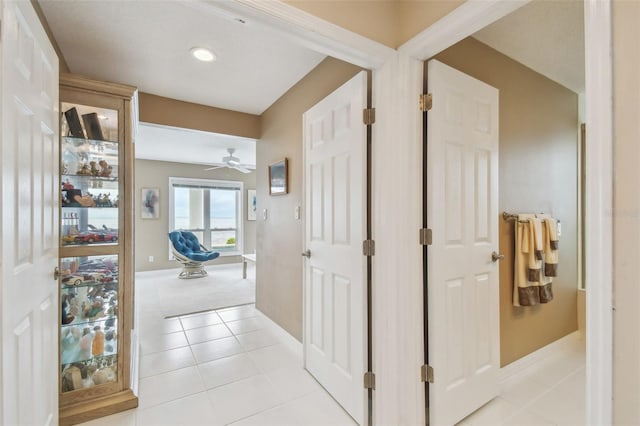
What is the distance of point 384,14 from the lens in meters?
1.48

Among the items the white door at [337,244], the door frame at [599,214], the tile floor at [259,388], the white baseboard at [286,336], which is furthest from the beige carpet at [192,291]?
the door frame at [599,214]

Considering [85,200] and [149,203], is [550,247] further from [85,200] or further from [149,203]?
[149,203]

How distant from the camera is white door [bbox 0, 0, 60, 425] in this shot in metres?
0.86

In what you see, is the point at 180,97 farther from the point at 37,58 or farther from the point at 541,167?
the point at 541,167

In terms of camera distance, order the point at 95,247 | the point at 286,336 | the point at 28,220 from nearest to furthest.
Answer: the point at 28,220 < the point at 95,247 < the point at 286,336

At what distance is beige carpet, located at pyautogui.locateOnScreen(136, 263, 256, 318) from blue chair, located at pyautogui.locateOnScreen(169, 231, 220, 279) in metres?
0.22

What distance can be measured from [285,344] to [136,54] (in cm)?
271

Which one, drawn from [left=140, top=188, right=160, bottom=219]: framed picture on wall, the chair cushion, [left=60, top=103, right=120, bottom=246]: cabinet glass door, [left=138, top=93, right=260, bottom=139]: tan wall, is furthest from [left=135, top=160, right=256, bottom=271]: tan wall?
[left=60, top=103, right=120, bottom=246]: cabinet glass door

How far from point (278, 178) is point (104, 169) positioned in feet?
4.55

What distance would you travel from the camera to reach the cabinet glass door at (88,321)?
174 centimetres

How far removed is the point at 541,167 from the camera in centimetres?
230

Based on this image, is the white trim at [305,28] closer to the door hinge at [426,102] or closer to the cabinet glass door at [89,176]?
the door hinge at [426,102]

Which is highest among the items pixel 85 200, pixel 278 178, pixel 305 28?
pixel 305 28

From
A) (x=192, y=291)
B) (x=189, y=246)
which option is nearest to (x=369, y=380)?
(x=192, y=291)
